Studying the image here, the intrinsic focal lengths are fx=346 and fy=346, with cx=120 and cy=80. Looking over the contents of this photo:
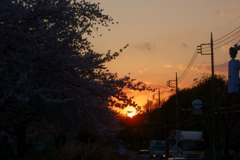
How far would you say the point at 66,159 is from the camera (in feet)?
35.2

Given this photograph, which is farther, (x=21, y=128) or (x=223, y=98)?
(x=223, y=98)

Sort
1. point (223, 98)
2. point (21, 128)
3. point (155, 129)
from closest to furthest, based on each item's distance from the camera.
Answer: point (21, 128), point (223, 98), point (155, 129)

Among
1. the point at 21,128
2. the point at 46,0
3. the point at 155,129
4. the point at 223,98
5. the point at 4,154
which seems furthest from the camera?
the point at 155,129

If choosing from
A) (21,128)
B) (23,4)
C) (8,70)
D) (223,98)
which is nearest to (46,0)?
(23,4)

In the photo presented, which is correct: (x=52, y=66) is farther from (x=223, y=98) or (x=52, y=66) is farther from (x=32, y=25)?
(x=223, y=98)

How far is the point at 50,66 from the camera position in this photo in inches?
403

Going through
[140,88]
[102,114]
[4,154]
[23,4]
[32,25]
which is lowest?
[4,154]

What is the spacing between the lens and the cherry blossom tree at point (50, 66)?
30.5ft

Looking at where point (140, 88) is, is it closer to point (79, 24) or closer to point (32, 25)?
point (79, 24)

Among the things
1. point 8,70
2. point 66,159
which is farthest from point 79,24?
point 66,159

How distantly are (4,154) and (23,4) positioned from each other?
6.01 m

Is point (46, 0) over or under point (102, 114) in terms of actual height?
over

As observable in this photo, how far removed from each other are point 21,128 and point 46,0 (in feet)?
33.1

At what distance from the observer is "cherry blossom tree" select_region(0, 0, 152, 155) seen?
930cm
